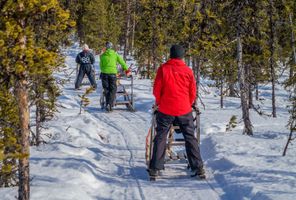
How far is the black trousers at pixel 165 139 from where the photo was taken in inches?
285

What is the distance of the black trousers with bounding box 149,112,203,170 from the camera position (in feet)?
23.7

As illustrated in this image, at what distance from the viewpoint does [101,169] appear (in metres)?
7.90

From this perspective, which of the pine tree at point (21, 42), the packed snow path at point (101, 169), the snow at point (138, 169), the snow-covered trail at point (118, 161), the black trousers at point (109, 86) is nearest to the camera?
the pine tree at point (21, 42)

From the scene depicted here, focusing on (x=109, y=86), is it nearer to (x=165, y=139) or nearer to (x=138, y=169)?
(x=138, y=169)

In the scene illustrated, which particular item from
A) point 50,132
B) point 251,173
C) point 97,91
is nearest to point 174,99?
point 251,173

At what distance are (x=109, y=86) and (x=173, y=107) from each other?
8.35 m

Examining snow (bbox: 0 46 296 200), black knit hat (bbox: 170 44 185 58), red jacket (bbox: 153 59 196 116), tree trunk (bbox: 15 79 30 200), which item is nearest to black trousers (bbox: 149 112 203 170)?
red jacket (bbox: 153 59 196 116)

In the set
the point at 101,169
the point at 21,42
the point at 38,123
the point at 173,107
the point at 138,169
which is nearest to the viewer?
the point at 21,42

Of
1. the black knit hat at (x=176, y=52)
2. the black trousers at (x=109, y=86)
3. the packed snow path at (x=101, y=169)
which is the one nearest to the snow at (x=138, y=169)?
the packed snow path at (x=101, y=169)

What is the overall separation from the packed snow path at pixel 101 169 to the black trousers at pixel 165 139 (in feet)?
0.93

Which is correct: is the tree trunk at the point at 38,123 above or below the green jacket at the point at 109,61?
below

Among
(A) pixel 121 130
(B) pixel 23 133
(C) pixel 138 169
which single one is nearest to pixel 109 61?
(A) pixel 121 130

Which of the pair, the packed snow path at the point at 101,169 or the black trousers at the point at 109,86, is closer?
the packed snow path at the point at 101,169

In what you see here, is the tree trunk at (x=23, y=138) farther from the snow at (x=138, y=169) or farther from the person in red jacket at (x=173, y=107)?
the person in red jacket at (x=173, y=107)
